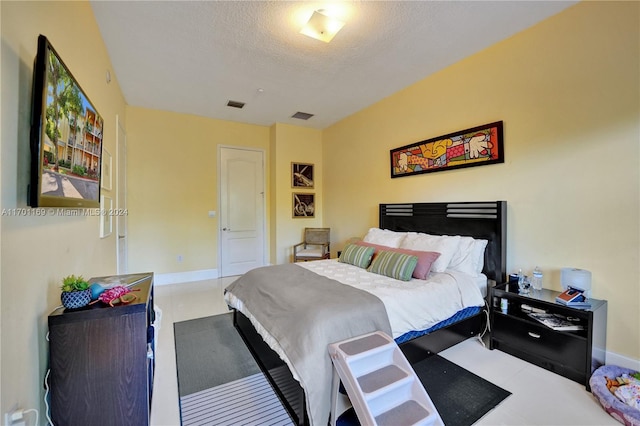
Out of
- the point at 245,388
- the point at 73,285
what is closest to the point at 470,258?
the point at 245,388

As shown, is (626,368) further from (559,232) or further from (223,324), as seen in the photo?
(223,324)

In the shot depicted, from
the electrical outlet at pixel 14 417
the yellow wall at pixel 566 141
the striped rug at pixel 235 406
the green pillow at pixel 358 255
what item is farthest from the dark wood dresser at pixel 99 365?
the yellow wall at pixel 566 141

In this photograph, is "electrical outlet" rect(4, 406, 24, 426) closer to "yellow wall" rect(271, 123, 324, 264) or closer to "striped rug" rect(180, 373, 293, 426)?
"striped rug" rect(180, 373, 293, 426)

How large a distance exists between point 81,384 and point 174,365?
3.38ft

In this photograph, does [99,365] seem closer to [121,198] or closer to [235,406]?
[235,406]

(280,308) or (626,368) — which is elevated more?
(280,308)

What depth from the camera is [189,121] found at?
4676mm

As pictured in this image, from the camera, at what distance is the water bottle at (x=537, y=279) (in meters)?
2.35

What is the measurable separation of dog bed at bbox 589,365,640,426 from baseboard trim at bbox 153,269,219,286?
481cm

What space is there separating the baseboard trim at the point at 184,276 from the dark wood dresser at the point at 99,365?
3456 mm

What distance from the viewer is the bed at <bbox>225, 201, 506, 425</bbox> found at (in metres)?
1.57

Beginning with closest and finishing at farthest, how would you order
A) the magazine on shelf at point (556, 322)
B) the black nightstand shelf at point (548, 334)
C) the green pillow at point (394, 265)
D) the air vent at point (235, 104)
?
the black nightstand shelf at point (548, 334) < the magazine on shelf at point (556, 322) < the green pillow at point (394, 265) < the air vent at point (235, 104)

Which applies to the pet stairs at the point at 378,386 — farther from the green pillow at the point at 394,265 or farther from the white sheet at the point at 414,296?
the green pillow at the point at 394,265

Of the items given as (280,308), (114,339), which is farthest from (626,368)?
(114,339)
